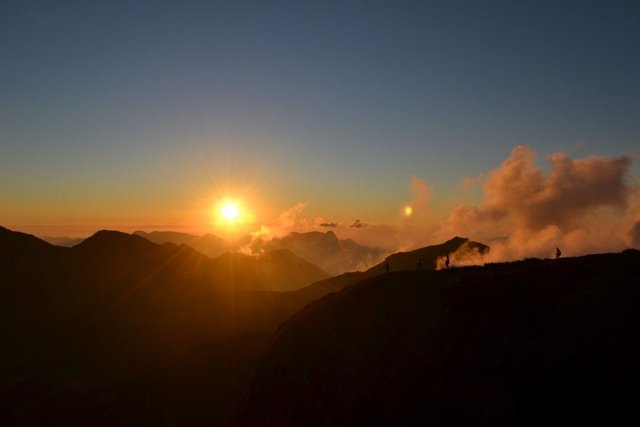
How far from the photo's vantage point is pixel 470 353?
3322cm

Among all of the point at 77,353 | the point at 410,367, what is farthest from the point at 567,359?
the point at 77,353

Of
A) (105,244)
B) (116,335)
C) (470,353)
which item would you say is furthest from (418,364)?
(105,244)

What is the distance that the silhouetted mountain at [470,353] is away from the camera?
25938mm

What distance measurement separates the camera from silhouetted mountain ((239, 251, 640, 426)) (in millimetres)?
25938

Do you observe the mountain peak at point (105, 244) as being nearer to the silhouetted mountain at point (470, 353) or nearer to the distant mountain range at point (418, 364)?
the distant mountain range at point (418, 364)

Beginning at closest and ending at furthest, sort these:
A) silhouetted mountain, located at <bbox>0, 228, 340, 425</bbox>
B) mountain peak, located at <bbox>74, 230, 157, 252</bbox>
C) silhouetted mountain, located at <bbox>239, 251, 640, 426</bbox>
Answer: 1. silhouetted mountain, located at <bbox>239, 251, 640, 426</bbox>
2. silhouetted mountain, located at <bbox>0, 228, 340, 425</bbox>
3. mountain peak, located at <bbox>74, 230, 157, 252</bbox>

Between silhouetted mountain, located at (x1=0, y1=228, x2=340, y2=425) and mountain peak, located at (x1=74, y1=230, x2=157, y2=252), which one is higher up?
mountain peak, located at (x1=74, y1=230, x2=157, y2=252)

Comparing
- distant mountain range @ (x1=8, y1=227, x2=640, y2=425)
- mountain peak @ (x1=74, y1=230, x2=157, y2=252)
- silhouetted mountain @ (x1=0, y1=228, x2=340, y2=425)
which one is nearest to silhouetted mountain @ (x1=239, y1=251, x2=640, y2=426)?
distant mountain range @ (x1=8, y1=227, x2=640, y2=425)

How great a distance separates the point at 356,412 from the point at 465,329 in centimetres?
1206

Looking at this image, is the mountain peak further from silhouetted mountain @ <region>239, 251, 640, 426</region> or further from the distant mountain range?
silhouetted mountain @ <region>239, 251, 640, 426</region>

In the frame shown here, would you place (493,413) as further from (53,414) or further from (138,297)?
(138,297)

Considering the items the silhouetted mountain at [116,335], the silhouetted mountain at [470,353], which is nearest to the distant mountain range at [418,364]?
the silhouetted mountain at [470,353]

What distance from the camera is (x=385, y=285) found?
52969mm

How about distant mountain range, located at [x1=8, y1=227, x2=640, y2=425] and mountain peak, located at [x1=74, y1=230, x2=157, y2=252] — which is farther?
mountain peak, located at [x1=74, y1=230, x2=157, y2=252]
